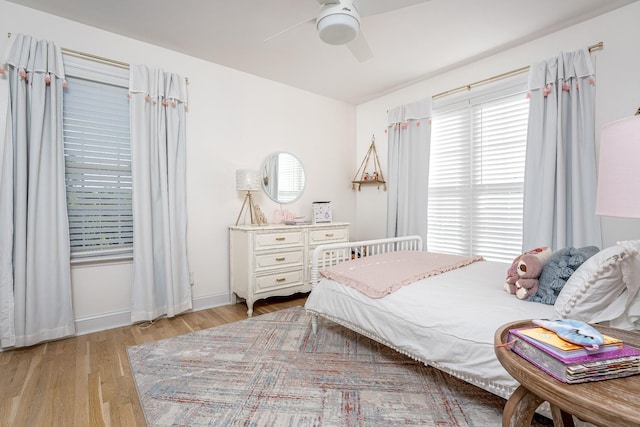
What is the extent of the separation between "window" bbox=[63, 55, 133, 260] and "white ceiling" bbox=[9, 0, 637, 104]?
441 mm

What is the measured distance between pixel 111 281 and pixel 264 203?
1641 mm

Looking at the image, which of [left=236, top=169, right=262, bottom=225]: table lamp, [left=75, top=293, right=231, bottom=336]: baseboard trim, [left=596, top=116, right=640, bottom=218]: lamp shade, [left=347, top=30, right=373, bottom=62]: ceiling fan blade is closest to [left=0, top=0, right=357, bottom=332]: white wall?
[left=75, top=293, right=231, bottom=336]: baseboard trim

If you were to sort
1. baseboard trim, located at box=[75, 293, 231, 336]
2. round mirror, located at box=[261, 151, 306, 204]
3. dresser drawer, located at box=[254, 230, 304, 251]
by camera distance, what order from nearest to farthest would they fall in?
Answer: baseboard trim, located at box=[75, 293, 231, 336], dresser drawer, located at box=[254, 230, 304, 251], round mirror, located at box=[261, 151, 306, 204]

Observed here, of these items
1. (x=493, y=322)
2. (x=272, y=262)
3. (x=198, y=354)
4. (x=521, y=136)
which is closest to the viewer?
(x=493, y=322)

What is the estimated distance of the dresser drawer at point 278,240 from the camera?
299 cm

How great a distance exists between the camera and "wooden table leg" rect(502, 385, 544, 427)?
919mm

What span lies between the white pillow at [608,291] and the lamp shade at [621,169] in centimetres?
45

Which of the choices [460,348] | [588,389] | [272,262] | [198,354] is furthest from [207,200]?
[588,389]

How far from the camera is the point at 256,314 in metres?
2.96

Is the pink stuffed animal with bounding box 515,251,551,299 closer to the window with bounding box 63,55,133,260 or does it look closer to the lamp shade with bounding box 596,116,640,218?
the lamp shade with bounding box 596,116,640,218

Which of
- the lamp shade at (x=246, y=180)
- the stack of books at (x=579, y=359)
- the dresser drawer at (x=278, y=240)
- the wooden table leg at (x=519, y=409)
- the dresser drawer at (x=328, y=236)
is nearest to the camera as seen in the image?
the stack of books at (x=579, y=359)

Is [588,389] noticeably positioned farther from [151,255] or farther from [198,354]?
[151,255]

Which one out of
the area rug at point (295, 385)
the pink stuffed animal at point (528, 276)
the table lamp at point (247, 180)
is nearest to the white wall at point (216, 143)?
the table lamp at point (247, 180)

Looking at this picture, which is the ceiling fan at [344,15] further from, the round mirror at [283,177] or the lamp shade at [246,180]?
Answer: the round mirror at [283,177]
